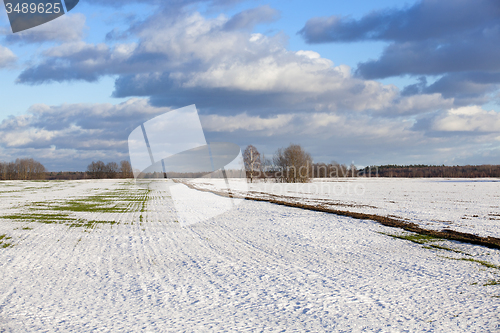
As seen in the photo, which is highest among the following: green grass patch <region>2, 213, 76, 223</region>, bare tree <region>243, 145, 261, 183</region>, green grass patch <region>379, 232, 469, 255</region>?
bare tree <region>243, 145, 261, 183</region>

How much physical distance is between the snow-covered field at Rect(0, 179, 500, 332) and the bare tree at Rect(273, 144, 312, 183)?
65.8 meters

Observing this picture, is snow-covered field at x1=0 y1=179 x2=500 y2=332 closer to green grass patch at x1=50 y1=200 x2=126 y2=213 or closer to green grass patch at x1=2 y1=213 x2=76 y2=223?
green grass patch at x1=2 y1=213 x2=76 y2=223

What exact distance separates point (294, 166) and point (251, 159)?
10.3 metres

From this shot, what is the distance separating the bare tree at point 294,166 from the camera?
3189 inches

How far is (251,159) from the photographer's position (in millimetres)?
83000

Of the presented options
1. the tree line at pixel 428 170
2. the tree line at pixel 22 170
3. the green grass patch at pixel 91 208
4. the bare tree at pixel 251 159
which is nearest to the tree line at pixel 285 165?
the bare tree at pixel 251 159

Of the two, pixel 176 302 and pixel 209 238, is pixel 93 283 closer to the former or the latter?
pixel 176 302

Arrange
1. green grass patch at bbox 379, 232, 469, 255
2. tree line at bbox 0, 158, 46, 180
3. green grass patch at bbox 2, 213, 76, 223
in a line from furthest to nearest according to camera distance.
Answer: tree line at bbox 0, 158, 46, 180 < green grass patch at bbox 2, 213, 76, 223 < green grass patch at bbox 379, 232, 469, 255

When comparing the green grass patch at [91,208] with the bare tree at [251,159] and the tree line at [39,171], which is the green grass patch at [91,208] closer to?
the bare tree at [251,159]

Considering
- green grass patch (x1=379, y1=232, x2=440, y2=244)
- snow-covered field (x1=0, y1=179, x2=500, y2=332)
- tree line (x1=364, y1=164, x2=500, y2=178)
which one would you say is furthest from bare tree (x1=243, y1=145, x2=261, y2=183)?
tree line (x1=364, y1=164, x2=500, y2=178)

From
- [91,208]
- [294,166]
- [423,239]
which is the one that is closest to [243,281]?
[423,239]

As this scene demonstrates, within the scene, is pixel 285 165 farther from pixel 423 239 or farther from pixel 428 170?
pixel 428 170

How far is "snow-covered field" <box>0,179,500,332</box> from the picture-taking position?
596cm

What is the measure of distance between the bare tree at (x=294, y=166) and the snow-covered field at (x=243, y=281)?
6575cm
